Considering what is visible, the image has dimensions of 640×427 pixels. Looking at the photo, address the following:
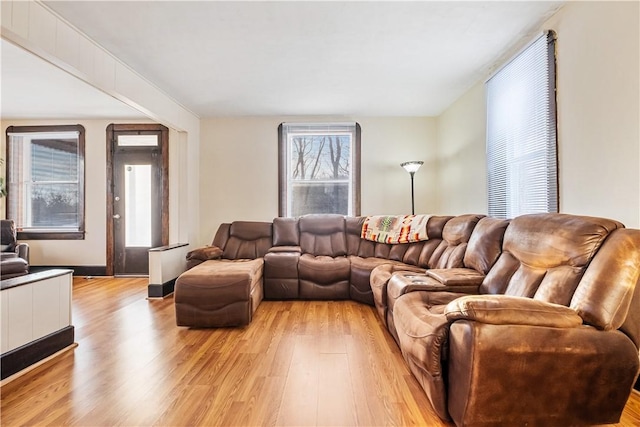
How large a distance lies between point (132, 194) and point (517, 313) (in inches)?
203

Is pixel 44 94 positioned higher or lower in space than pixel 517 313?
higher

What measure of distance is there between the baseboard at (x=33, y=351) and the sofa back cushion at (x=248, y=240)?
6.41ft

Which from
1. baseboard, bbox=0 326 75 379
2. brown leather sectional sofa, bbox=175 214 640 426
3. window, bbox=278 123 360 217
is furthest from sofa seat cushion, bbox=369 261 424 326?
baseboard, bbox=0 326 75 379

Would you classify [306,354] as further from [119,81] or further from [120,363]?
[119,81]

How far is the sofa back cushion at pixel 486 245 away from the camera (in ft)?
7.42

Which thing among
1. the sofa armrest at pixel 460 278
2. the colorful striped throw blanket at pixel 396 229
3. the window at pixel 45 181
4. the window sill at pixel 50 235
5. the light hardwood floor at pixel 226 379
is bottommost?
the light hardwood floor at pixel 226 379

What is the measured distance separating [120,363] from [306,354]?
4.29 feet

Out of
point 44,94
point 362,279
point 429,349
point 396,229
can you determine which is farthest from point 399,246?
point 44,94

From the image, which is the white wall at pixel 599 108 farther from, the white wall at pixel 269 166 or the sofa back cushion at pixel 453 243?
the white wall at pixel 269 166

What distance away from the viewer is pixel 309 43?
8.46ft

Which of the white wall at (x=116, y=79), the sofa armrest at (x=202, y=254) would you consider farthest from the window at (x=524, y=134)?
the white wall at (x=116, y=79)

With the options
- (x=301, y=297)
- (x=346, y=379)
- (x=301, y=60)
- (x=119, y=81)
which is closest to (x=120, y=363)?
(x=346, y=379)

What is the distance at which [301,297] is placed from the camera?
144 inches

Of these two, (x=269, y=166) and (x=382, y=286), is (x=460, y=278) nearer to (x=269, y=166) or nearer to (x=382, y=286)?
(x=382, y=286)
